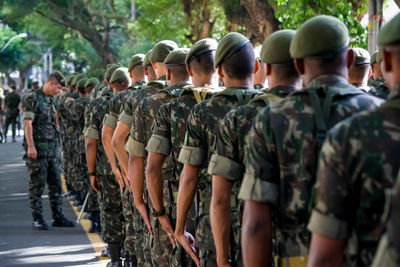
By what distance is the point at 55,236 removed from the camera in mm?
9805

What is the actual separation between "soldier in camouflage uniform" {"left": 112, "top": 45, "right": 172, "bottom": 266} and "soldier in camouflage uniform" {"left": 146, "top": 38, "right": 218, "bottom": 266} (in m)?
0.94

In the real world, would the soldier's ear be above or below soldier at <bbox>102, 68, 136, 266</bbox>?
above

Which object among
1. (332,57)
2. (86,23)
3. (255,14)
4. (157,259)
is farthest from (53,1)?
(332,57)

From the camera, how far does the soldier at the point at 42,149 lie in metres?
10.3

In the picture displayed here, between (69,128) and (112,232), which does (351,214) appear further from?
(69,128)

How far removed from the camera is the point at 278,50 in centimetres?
340

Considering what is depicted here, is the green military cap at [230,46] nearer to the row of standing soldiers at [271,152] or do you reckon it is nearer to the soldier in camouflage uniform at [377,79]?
the row of standing soldiers at [271,152]

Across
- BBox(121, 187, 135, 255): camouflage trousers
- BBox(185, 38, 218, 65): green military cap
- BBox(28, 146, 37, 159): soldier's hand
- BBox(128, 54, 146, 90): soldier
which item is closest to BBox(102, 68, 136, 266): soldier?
BBox(121, 187, 135, 255): camouflage trousers

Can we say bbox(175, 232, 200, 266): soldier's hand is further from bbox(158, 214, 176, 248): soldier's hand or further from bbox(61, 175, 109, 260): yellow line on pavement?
bbox(61, 175, 109, 260): yellow line on pavement

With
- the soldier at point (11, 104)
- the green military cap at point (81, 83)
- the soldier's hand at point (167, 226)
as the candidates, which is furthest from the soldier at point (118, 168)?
the soldier at point (11, 104)

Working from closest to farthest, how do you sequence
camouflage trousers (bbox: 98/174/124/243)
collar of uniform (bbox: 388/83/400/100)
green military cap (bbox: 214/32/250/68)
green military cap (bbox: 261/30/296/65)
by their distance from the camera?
collar of uniform (bbox: 388/83/400/100) < green military cap (bbox: 261/30/296/65) < green military cap (bbox: 214/32/250/68) < camouflage trousers (bbox: 98/174/124/243)

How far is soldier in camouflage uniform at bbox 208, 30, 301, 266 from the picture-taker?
342 centimetres

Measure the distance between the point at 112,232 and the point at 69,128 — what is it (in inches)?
210

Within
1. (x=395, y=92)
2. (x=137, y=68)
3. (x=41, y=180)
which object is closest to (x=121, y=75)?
(x=137, y=68)
